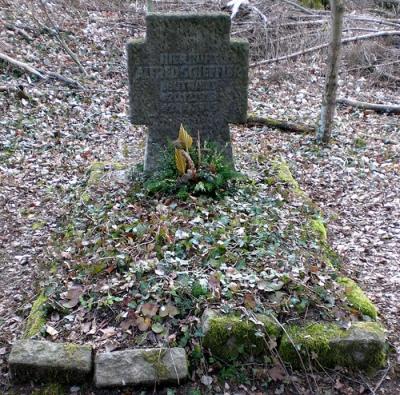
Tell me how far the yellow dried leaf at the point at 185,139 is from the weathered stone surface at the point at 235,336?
2457 mm

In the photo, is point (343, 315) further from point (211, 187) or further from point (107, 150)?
point (107, 150)

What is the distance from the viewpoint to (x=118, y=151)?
7.45 metres

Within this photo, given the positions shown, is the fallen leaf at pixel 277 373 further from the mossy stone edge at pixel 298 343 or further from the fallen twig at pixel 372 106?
the fallen twig at pixel 372 106

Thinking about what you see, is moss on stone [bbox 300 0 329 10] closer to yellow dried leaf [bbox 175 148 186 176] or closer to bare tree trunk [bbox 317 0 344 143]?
bare tree trunk [bbox 317 0 344 143]

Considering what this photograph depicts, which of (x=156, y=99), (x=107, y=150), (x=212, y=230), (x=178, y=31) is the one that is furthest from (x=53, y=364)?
(x=107, y=150)

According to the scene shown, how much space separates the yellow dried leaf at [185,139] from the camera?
5520 mm

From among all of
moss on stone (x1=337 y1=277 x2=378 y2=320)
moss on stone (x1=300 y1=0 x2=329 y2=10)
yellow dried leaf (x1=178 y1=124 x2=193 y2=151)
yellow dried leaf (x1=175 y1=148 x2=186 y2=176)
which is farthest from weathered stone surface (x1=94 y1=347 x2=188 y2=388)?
moss on stone (x1=300 y1=0 x2=329 y2=10)

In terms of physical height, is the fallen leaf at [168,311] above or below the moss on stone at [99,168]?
below

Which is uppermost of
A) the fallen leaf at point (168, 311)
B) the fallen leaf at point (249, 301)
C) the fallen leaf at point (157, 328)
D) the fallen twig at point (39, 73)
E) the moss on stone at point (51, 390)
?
the fallen twig at point (39, 73)

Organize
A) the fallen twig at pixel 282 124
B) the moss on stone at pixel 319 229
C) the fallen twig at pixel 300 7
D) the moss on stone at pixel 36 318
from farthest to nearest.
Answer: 1. the fallen twig at pixel 300 7
2. the fallen twig at pixel 282 124
3. the moss on stone at pixel 319 229
4. the moss on stone at pixel 36 318

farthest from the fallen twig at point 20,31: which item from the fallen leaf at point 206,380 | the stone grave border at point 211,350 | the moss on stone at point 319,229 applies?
the fallen leaf at point 206,380

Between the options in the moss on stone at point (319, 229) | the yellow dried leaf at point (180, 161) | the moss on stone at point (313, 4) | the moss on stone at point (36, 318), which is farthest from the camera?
the moss on stone at point (313, 4)

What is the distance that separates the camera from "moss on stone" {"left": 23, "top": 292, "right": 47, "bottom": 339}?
3672 millimetres

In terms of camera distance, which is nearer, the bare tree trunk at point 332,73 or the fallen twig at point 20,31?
the bare tree trunk at point 332,73
